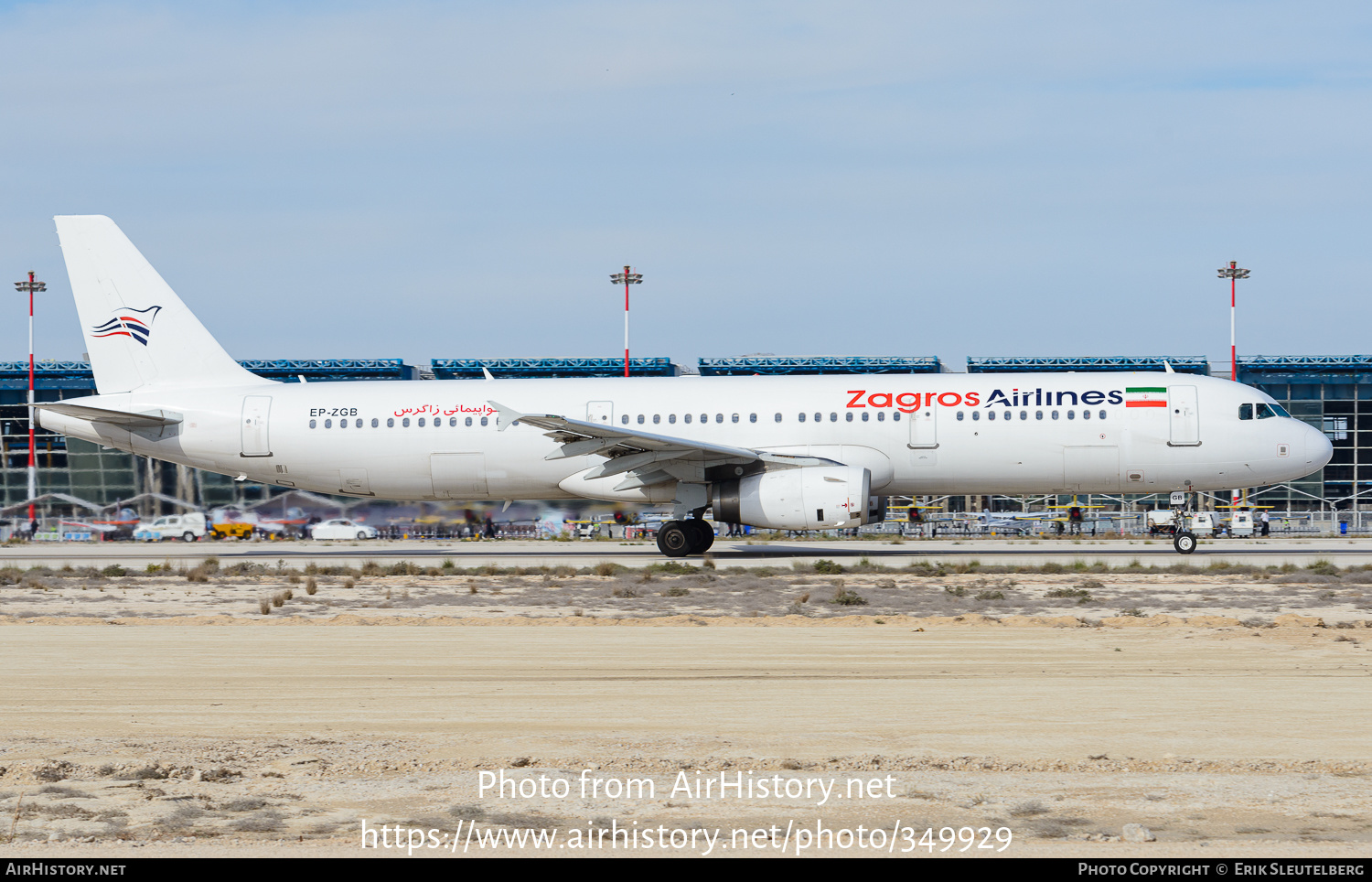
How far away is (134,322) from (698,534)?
14.5m

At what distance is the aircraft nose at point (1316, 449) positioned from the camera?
25797mm

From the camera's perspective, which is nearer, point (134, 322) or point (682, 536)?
point (682, 536)

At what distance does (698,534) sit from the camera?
26781 millimetres

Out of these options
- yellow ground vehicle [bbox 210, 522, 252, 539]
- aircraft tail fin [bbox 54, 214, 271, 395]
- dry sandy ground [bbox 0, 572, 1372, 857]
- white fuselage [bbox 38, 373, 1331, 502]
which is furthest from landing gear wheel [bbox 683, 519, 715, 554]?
yellow ground vehicle [bbox 210, 522, 252, 539]

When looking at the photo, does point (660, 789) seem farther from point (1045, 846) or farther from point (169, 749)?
point (169, 749)

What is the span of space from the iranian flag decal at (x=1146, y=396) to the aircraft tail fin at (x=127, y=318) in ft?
66.6

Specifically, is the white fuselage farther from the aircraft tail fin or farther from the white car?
the white car

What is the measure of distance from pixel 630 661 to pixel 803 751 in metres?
4.30

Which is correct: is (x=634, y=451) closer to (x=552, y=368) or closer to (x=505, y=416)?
(x=505, y=416)

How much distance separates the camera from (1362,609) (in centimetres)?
1582

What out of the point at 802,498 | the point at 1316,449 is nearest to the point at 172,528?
the point at 802,498

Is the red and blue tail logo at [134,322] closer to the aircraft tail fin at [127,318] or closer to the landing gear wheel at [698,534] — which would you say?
the aircraft tail fin at [127,318]

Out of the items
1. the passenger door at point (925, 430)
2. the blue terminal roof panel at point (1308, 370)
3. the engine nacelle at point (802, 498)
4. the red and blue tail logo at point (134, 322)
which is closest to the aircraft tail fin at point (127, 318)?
the red and blue tail logo at point (134, 322)

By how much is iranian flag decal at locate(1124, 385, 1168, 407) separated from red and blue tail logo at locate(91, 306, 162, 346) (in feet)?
73.7
